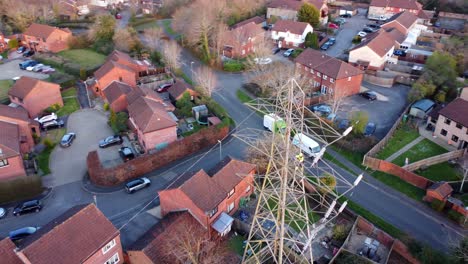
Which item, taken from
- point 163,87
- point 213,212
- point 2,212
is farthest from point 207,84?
point 2,212

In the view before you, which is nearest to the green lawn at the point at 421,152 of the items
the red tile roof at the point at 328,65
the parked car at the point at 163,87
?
the red tile roof at the point at 328,65

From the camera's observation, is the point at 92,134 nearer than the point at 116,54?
Yes

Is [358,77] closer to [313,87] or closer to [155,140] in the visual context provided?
[313,87]

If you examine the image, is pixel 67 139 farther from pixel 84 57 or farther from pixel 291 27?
pixel 291 27

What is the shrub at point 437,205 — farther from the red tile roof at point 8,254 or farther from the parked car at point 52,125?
the parked car at point 52,125

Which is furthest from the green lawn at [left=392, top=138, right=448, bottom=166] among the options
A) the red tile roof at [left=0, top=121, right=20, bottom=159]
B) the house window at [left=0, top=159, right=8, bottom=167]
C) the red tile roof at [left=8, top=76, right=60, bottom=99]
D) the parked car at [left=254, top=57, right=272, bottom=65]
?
the red tile roof at [left=8, top=76, right=60, bottom=99]

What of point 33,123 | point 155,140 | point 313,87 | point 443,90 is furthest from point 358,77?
point 33,123

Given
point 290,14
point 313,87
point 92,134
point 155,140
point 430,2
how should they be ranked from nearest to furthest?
point 155,140 → point 92,134 → point 313,87 → point 290,14 → point 430,2
